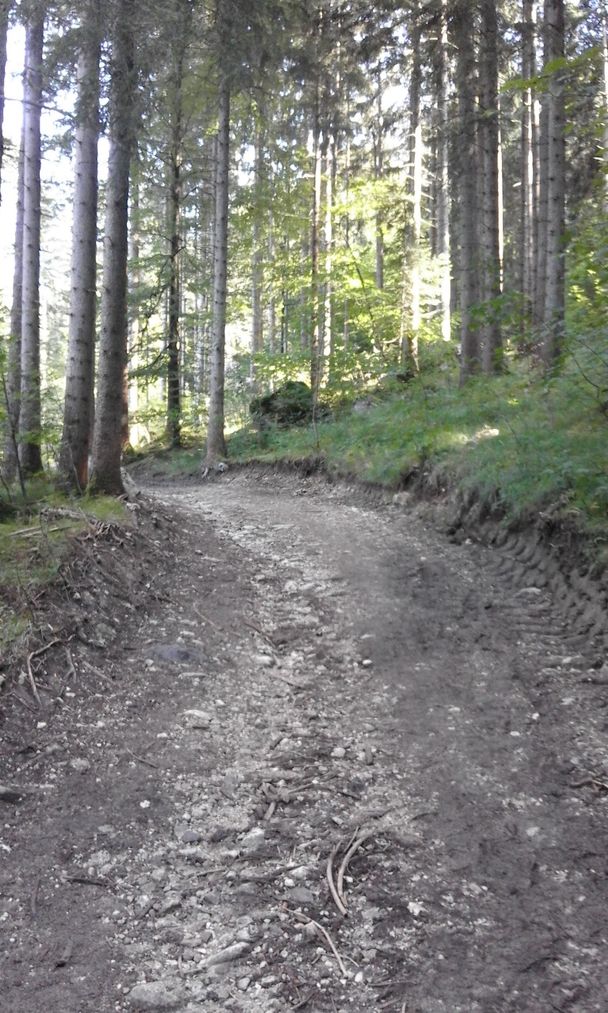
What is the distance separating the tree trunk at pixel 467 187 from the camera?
12.1 m

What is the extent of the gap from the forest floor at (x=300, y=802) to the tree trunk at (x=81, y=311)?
1767mm

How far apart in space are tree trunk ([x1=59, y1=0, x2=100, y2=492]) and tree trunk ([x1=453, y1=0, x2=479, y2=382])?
21.9 feet

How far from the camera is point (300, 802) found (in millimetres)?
3541

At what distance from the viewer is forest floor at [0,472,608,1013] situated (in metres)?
2.46

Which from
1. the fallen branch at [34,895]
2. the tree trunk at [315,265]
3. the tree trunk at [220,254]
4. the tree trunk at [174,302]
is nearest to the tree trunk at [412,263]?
the tree trunk at [315,265]

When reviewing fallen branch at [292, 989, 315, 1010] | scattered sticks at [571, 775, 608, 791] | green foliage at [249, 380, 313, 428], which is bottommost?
fallen branch at [292, 989, 315, 1010]

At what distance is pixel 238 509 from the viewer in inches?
429

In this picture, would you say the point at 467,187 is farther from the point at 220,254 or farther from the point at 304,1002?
the point at 304,1002

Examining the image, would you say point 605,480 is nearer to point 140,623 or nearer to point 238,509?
point 140,623

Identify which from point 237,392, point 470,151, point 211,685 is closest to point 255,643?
point 211,685

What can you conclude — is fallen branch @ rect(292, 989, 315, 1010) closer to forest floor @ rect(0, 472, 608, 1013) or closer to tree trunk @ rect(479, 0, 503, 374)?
forest floor @ rect(0, 472, 608, 1013)

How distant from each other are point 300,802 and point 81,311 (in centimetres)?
624

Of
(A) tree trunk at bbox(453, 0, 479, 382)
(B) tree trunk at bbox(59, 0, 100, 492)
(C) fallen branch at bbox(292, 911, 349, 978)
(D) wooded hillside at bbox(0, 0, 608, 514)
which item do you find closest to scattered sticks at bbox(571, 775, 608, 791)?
(C) fallen branch at bbox(292, 911, 349, 978)

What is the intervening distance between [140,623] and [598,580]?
377cm
